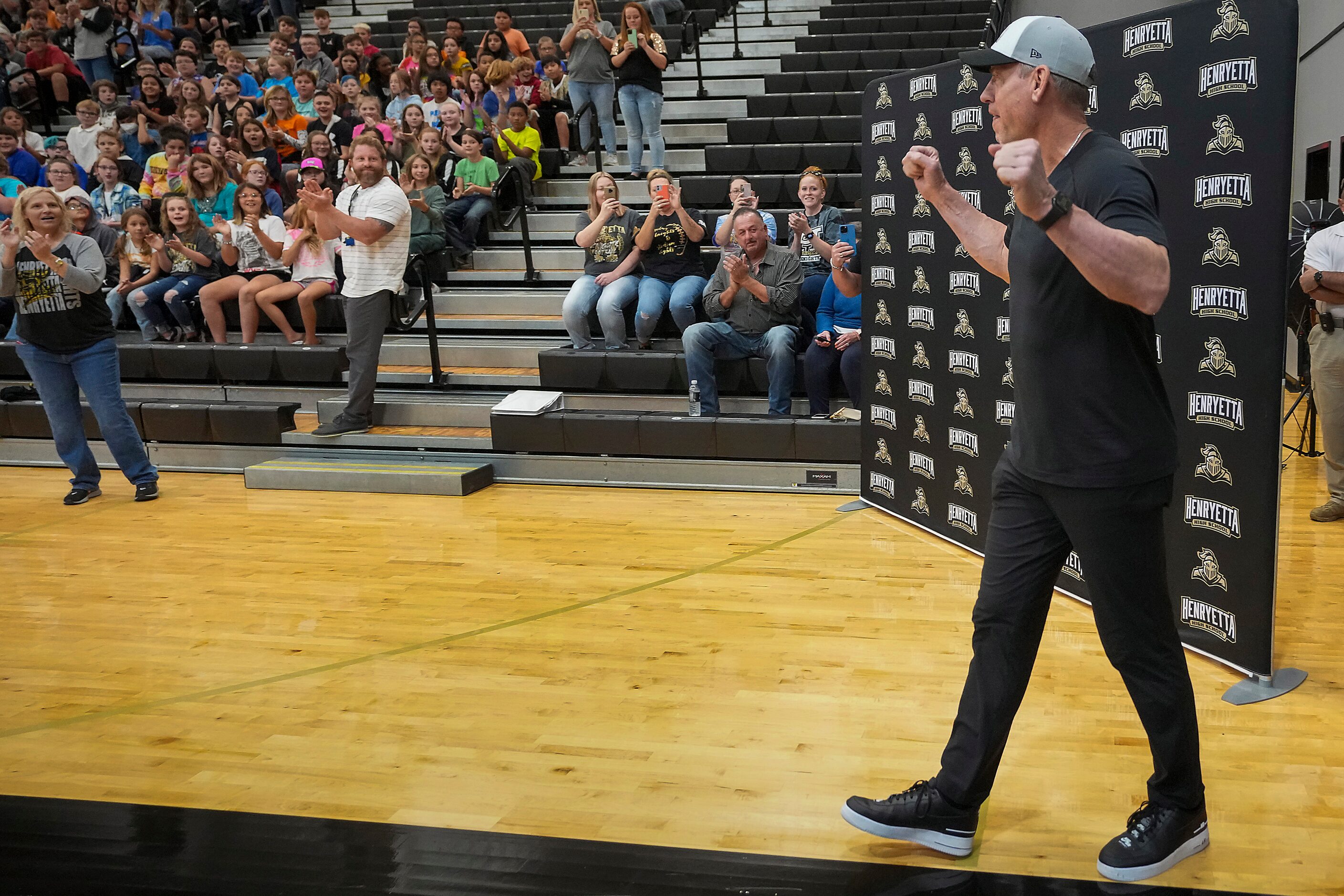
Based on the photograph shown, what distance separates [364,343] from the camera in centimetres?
698

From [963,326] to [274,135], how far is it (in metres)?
7.36

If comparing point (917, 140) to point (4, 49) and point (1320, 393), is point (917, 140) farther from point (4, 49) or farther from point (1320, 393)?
point (4, 49)

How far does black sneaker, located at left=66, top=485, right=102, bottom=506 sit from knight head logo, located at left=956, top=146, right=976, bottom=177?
522 cm

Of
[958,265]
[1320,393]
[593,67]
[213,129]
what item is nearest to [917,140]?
[958,265]

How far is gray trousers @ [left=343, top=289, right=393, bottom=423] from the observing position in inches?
272

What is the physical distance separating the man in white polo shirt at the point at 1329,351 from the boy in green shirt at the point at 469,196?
603cm

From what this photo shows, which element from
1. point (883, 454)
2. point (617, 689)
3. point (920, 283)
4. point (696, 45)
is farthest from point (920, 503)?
point (696, 45)

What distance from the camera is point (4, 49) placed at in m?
13.1

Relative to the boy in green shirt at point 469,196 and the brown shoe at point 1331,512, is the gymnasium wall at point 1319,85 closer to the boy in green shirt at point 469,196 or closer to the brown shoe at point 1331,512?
the brown shoe at point 1331,512

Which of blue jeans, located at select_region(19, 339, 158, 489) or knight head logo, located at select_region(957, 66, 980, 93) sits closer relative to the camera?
knight head logo, located at select_region(957, 66, 980, 93)

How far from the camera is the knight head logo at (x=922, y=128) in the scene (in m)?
4.95

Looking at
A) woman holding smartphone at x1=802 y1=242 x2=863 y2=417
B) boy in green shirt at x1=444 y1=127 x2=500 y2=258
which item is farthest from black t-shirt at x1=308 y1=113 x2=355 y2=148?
woman holding smartphone at x1=802 y1=242 x2=863 y2=417

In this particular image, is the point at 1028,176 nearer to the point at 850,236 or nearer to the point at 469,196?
the point at 850,236

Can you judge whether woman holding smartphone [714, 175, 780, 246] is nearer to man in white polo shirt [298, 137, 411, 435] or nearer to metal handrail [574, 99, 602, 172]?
man in white polo shirt [298, 137, 411, 435]
